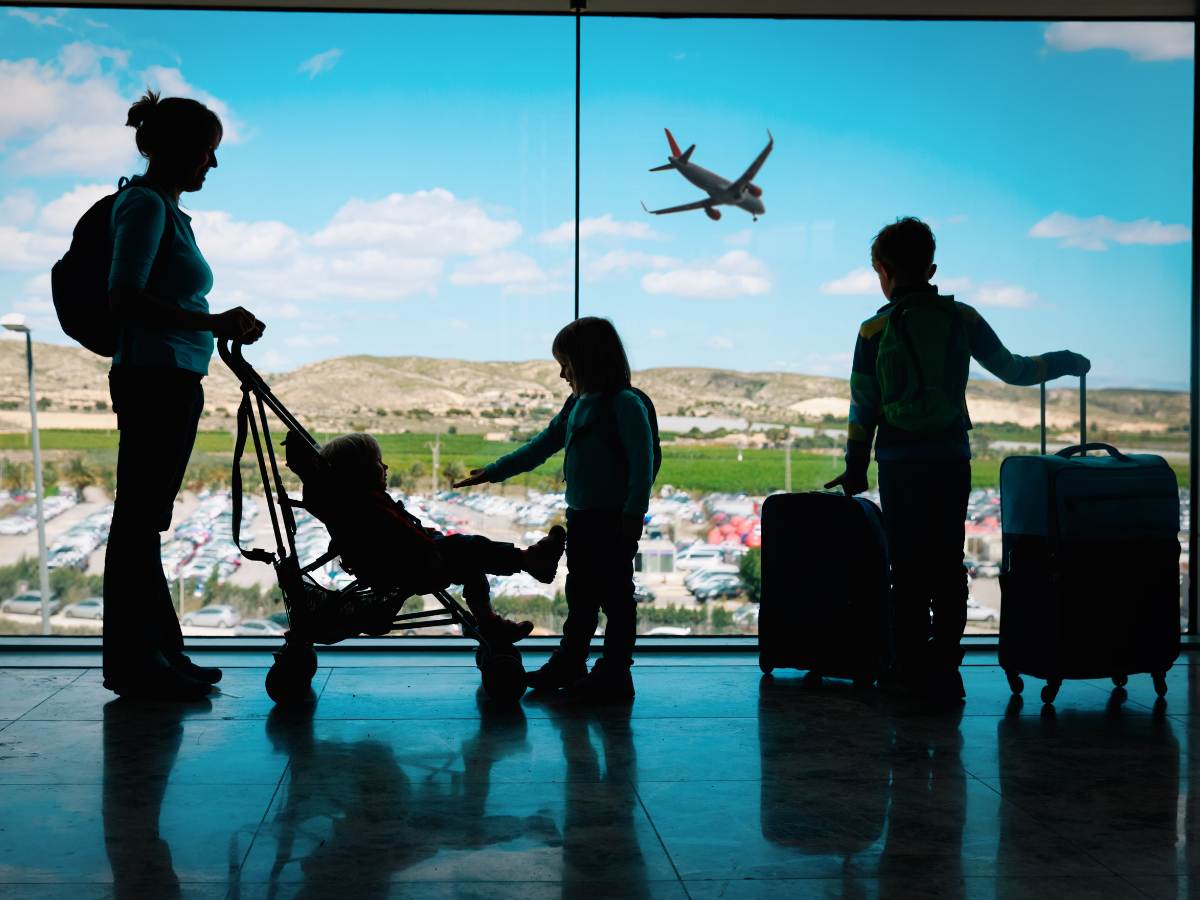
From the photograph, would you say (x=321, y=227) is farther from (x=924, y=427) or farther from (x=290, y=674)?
(x=924, y=427)

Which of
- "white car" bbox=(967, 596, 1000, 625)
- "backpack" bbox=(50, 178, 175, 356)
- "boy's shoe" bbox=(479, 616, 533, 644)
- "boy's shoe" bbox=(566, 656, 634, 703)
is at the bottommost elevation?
"boy's shoe" bbox=(566, 656, 634, 703)

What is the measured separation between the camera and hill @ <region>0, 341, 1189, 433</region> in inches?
181

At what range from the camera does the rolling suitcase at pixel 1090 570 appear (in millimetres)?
3443

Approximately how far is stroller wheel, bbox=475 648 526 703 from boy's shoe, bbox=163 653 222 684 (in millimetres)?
882

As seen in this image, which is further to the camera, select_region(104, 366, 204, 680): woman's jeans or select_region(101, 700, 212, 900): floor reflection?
select_region(104, 366, 204, 680): woman's jeans

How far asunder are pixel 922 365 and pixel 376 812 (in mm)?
2032

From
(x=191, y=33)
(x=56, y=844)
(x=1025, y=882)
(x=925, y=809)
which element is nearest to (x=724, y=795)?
(x=925, y=809)

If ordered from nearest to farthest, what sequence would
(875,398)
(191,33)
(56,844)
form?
(56,844) → (875,398) → (191,33)

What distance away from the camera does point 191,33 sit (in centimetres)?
456

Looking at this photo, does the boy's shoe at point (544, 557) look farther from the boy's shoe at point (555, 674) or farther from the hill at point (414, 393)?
the hill at point (414, 393)

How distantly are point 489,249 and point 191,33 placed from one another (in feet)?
4.56

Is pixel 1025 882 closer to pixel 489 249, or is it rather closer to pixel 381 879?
pixel 381 879

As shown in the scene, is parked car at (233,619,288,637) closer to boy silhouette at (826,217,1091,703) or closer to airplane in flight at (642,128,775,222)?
airplane in flight at (642,128,775,222)

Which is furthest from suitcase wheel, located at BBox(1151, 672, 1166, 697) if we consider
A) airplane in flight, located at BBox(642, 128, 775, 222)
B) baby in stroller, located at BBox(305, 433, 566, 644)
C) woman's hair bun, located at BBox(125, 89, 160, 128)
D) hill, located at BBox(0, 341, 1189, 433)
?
woman's hair bun, located at BBox(125, 89, 160, 128)
